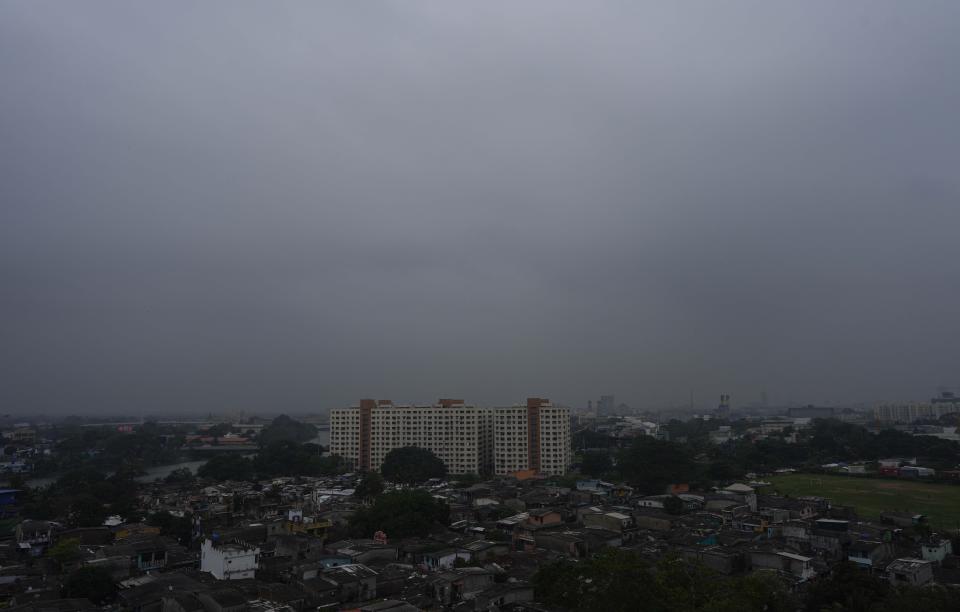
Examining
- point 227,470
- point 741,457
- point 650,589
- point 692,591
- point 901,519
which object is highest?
point 650,589

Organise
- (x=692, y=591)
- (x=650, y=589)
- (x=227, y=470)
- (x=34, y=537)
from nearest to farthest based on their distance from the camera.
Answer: (x=650, y=589)
(x=692, y=591)
(x=34, y=537)
(x=227, y=470)

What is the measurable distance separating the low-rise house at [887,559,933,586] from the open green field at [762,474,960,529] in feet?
24.3

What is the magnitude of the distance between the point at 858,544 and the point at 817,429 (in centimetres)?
4144

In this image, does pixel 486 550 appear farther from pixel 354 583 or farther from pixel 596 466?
pixel 596 466

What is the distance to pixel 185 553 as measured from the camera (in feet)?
56.2

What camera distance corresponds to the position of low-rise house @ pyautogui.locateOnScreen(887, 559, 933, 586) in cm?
1373

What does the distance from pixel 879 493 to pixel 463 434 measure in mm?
22364

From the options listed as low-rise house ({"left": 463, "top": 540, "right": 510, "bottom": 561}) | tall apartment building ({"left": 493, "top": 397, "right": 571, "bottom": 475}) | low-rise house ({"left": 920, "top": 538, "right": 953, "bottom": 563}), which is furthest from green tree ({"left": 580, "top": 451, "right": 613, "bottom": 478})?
low-rise house ({"left": 920, "top": 538, "right": 953, "bottom": 563})

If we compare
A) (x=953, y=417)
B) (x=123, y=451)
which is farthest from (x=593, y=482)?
(x=953, y=417)

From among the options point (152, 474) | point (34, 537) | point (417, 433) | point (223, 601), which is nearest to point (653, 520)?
point (223, 601)

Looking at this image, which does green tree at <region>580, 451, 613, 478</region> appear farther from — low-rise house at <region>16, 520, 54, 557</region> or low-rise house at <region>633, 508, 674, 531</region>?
low-rise house at <region>16, 520, 54, 557</region>

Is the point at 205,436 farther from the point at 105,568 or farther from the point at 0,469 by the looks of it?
the point at 105,568

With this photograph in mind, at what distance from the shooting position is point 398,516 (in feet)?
63.2

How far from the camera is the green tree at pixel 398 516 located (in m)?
18.8
